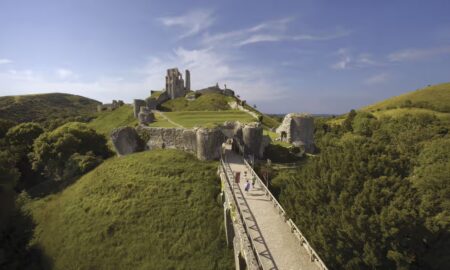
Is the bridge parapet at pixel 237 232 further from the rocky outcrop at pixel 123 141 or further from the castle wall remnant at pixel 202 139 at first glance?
the rocky outcrop at pixel 123 141

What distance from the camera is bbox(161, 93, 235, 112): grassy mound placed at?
79.1 m

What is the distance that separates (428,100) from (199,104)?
86.2 metres

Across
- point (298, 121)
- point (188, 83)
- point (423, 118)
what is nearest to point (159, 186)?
point (298, 121)

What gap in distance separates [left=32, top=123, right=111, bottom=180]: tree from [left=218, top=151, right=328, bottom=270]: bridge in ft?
79.8

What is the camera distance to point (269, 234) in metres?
16.2

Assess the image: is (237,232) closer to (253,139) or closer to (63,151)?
(253,139)

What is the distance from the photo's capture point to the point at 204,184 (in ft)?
88.4

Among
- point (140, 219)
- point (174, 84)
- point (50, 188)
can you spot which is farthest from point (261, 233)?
point (174, 84)

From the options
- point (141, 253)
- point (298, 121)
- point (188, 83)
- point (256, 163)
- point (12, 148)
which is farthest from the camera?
point (188, 83)

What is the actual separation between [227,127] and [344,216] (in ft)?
65.8

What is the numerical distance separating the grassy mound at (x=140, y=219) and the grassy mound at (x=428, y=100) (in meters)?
91.4

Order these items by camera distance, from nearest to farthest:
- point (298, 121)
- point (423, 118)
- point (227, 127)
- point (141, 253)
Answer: point (141, 253)
point (227, 127)
point (298, 121)
point (423, 118)

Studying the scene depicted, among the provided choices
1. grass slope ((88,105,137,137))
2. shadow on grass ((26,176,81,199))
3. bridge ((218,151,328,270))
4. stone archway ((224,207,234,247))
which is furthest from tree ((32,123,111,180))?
grass slope ((88,105,137,137))

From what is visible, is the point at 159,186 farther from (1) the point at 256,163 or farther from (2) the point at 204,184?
(1) the point at 256,163
